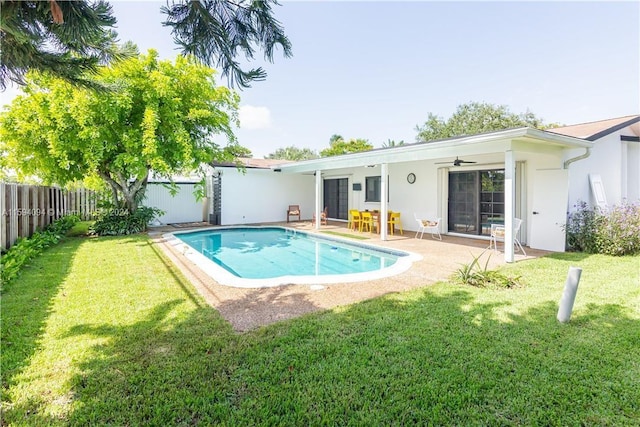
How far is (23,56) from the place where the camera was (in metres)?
2.29

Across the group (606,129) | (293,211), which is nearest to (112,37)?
(606,129)

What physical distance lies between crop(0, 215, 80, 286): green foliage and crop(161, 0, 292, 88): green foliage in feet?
18.1

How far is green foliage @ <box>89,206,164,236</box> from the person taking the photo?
1202cm

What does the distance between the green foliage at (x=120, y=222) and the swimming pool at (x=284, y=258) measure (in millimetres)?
1597

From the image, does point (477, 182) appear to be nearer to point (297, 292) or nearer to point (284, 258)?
point (284, 258)

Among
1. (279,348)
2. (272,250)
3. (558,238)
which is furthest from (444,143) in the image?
(279,348)

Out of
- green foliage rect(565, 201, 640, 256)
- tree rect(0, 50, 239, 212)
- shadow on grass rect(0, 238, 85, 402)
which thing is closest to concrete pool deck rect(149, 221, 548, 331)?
green foliage rect(565, 201, 640, 256)

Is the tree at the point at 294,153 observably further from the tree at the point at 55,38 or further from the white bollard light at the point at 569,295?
the tree at the point at 55,38

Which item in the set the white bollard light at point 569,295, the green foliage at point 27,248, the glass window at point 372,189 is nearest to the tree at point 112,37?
the white bollard light at point 569,295

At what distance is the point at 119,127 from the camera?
1072 cm

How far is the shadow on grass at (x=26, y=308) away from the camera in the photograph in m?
3.08

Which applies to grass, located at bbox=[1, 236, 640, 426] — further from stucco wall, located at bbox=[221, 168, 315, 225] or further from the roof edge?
stucco wall, located at bbox=[221, 168, 315, 225]

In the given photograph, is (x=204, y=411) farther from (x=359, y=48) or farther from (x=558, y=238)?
(x=359, y=48)

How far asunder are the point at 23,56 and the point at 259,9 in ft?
5.63
